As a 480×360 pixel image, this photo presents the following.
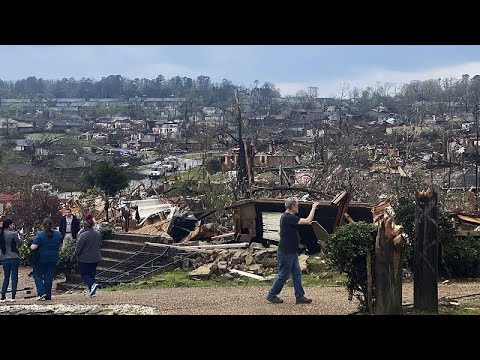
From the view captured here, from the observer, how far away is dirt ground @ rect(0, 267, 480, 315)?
9.09 m

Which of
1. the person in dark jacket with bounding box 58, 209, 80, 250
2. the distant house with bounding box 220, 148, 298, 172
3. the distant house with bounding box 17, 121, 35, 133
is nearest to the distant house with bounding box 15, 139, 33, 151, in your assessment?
the distant house with bounding box 17, 121, 35, 133

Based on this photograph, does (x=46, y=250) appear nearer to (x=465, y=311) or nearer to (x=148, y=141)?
(x=465, y=311)

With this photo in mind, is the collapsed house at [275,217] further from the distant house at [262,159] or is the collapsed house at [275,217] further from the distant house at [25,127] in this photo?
the distant house at [25,127]

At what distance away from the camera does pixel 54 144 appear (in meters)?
48.7

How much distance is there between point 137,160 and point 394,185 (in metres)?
25.0

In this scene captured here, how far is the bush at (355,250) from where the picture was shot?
8250 mm

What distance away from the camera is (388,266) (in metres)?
7.78

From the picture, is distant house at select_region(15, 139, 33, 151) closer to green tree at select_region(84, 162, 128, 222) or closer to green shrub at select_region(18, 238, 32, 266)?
green tree at select_region(84, 162, 128, 222)

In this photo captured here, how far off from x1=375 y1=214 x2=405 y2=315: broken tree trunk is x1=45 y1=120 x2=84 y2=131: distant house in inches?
2300

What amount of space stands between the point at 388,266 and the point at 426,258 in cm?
67

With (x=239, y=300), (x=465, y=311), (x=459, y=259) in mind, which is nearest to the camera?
(x=465, y=311)

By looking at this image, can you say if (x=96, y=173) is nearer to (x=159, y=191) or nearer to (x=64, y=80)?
(x=159, y=191)

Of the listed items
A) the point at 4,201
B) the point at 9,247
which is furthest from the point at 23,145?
the point at 9,247

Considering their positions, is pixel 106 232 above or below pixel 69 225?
below
